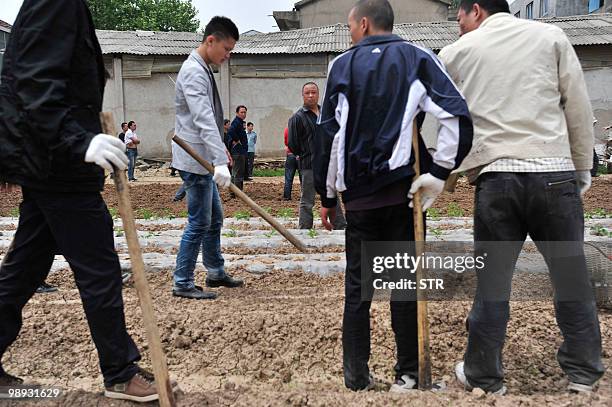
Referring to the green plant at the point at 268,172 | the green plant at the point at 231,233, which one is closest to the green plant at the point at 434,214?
the green plant at the point at 231,233

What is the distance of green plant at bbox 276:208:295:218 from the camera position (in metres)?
8.35

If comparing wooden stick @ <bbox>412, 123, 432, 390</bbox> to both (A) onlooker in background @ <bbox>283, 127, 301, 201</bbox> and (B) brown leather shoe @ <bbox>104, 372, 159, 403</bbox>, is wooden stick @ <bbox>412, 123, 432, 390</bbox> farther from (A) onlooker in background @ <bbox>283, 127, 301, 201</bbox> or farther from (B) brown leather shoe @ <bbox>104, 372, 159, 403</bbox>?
(A) onlooker in background @ <bbox>283, 127, 301, 201</bbox>

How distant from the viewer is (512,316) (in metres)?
3.59

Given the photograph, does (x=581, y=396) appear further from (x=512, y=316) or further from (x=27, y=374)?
(x=27, y=374)

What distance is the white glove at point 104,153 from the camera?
2139mm

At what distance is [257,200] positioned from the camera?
10.8 meters

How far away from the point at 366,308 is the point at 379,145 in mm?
773

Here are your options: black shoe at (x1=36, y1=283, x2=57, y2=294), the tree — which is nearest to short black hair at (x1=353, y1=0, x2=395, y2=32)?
black shoe at (x1=36, y1=283, x2=57, y2=294)

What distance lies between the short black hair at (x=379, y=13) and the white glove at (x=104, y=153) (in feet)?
4.20

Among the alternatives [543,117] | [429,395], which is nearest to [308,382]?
[429,395]

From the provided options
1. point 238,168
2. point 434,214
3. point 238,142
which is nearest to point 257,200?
point 238,168

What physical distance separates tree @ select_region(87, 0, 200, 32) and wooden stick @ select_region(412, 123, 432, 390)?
1355 inches

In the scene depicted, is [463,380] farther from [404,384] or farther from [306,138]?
[306,138]

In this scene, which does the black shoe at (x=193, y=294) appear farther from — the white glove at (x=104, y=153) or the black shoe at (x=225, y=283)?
the white glove at (x=104, y=153)
